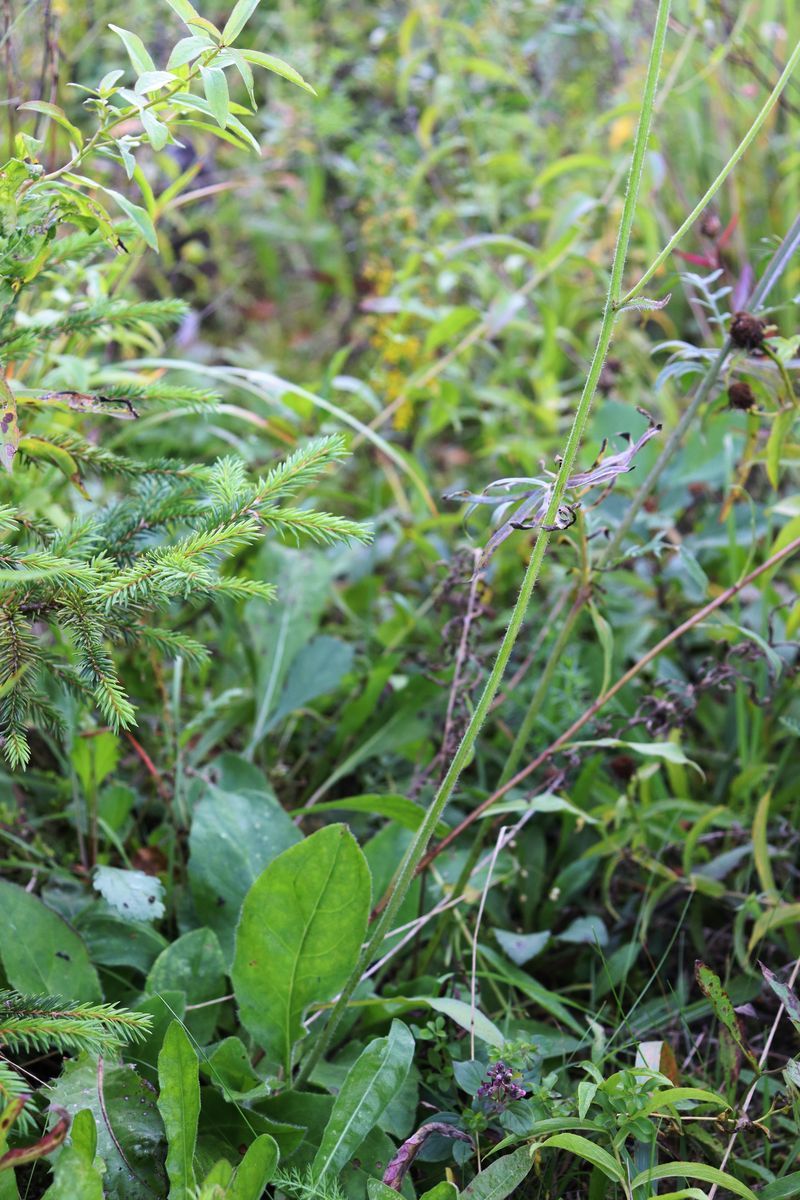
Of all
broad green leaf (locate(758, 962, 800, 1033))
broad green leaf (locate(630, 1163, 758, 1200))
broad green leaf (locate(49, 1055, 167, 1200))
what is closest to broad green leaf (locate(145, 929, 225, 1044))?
broad green leaf (locate(49, 1055, 167, 1200))

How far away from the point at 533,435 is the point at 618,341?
0.39 m

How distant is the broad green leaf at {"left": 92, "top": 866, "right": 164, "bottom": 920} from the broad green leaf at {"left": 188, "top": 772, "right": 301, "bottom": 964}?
0.33 feet

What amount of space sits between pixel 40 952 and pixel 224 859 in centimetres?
23

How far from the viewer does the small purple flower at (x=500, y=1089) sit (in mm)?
902

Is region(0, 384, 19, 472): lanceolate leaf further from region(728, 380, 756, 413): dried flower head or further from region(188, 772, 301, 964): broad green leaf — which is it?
region(728, 380, 756, 413): dried flower head

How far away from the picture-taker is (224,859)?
1169 mm

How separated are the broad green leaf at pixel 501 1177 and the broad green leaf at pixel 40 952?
44cm

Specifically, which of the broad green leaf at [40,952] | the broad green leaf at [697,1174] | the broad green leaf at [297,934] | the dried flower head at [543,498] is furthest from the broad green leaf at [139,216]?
the broad green leaf at [697,1174]

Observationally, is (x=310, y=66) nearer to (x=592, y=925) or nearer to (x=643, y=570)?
(x=643, y=570)

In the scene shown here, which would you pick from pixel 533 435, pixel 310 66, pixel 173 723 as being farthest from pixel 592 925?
pixel 310 66

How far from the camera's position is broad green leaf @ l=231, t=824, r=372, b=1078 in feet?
3.22

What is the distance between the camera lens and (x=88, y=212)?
2.99 ft

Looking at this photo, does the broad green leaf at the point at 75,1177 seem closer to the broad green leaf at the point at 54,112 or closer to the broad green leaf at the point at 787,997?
the broad green leaf at the point at 787,997

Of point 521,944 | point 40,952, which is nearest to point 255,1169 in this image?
point 40,952
